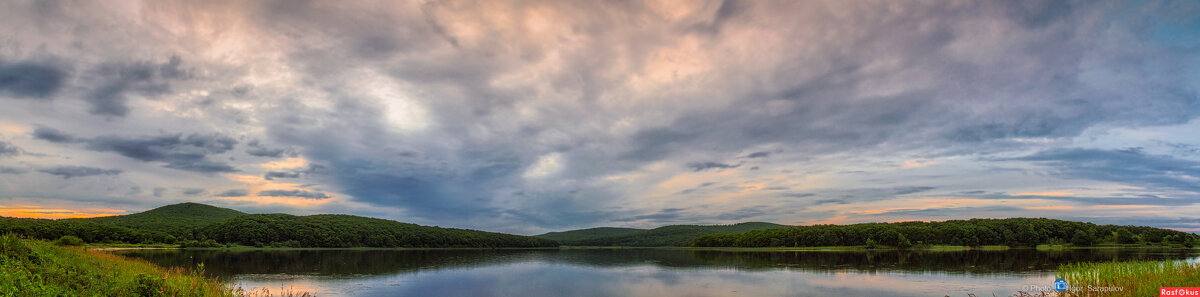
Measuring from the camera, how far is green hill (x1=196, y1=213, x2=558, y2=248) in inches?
5448

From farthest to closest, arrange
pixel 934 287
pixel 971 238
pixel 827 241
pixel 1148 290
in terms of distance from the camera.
Result: 1. pixel 827 241
2. pixel 971 238
3. pixel 934 287
4. pixel 1148 290

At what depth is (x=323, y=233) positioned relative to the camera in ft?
513

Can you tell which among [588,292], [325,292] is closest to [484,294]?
[588,292]

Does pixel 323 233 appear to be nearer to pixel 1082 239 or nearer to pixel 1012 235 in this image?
pixel 1012 235

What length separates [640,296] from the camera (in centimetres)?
3409

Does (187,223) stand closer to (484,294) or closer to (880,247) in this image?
(484,294)

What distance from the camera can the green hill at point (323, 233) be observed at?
454 ft

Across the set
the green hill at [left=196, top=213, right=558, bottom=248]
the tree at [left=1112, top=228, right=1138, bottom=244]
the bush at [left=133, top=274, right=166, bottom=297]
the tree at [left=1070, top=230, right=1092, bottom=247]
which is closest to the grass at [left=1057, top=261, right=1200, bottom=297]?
the bush at [left=133, top=274, right=166, bottom=297]

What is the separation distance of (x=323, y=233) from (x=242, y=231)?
22.2 m

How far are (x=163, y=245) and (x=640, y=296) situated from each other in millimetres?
131457

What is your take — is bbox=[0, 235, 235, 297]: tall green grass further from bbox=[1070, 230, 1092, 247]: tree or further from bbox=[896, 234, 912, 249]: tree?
bbox=[1070, 230, 1092, 247]: tree

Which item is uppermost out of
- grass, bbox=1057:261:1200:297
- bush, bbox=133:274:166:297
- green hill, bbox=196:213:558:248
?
bush, bbox=133:274:166:297

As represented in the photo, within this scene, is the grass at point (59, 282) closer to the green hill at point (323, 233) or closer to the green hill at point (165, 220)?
the green hill at point (323, 233)

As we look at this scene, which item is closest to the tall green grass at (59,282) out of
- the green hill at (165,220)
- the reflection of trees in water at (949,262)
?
the reflection of trees in water at (949,262)
